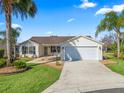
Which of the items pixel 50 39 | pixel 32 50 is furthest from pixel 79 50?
pixel 50 39

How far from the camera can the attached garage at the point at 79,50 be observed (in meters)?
35.9

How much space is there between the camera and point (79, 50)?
1427 inches

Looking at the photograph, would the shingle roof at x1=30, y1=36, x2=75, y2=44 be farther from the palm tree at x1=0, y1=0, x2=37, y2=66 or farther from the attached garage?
the palm tree at x1=0, y1=0, x2=37, y2=66

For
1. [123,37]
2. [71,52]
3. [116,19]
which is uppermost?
[116,19]

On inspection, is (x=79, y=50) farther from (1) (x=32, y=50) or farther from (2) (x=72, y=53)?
(1) (x=32, y=50)

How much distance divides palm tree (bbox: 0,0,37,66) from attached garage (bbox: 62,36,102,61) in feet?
31.6

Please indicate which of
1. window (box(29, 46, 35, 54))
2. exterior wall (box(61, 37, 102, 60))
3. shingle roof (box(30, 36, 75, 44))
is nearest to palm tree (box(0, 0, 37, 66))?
exterior wall (box(61, 37, 102, 60))

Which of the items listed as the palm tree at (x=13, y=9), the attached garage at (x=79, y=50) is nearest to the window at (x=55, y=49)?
the attached garage at (x=79, y=50)

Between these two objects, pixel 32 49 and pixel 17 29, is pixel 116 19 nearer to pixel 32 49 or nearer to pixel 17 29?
pixel 32 49

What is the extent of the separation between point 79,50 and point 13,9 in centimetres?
1307

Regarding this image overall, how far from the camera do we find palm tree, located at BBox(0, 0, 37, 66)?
81.0 ft

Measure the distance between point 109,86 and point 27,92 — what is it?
16.0 ft

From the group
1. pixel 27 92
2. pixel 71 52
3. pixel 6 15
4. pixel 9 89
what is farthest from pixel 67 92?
pixel 71 52

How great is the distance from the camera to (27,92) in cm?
1266
